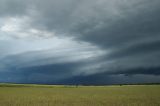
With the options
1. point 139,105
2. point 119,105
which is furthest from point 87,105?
point 139,105

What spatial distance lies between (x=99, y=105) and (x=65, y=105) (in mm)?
3791

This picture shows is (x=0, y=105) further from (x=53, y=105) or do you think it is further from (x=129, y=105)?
(x=129, y=105)

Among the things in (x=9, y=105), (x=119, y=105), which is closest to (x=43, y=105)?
(x=9, y=105)

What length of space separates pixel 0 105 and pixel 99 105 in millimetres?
10853

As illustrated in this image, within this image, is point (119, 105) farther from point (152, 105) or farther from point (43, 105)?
point (43, 105)

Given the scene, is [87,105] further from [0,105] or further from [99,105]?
[0,105]

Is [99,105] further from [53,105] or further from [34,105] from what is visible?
[34,105]

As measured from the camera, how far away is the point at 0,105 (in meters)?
27.8

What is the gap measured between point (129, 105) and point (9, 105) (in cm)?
1297

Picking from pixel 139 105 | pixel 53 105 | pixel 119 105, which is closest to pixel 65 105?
pixel 53 105

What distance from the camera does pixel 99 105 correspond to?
92.1 ft

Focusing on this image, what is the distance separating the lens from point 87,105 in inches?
1089

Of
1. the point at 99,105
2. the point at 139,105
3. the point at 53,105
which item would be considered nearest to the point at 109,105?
the point at 99,105

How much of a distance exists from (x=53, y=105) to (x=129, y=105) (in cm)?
827
